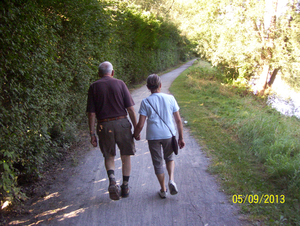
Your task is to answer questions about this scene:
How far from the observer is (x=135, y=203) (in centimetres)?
372

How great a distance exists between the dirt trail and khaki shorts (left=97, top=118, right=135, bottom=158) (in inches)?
30.9

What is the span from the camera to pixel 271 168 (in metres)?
4.54

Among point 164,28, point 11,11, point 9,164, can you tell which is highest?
point 164,28

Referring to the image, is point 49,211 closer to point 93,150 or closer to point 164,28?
point 93,150

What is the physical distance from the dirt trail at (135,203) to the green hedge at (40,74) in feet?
1.77

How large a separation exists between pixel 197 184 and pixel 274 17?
12.3m

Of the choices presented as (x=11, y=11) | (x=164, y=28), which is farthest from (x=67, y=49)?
(x=164, y=28)

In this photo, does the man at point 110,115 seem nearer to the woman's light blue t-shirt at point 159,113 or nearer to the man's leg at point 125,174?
the man's leg at point 125,174

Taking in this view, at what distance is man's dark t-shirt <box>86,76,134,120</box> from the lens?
3.70m
